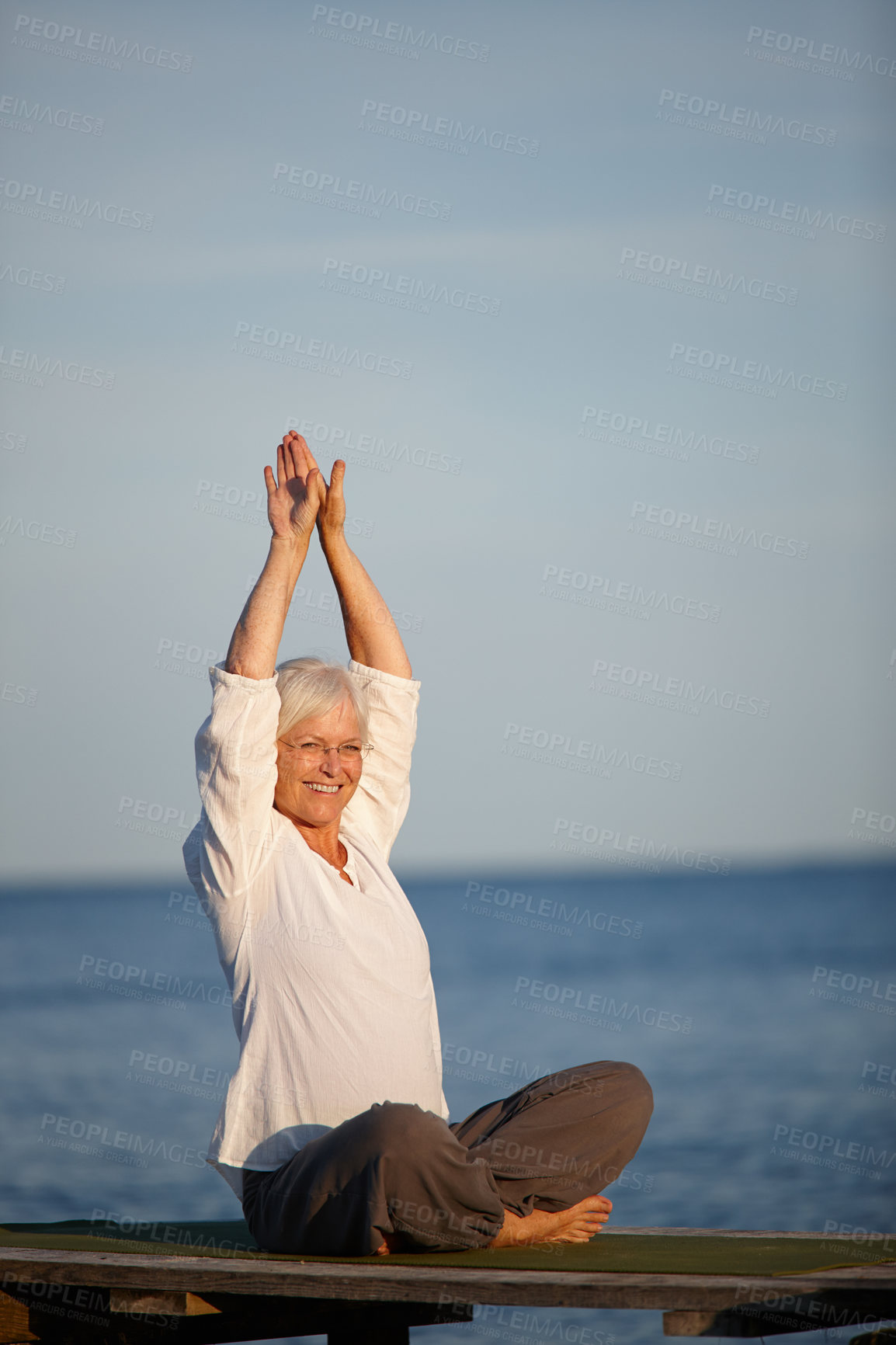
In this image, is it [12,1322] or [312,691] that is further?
[312,691]

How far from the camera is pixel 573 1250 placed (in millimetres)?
4098

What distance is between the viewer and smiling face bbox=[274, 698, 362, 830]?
4.40m

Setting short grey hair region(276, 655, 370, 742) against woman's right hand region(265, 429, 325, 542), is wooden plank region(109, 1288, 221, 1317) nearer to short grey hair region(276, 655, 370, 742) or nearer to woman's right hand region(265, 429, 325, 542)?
short grey hair region(276, 655, 370, 742)

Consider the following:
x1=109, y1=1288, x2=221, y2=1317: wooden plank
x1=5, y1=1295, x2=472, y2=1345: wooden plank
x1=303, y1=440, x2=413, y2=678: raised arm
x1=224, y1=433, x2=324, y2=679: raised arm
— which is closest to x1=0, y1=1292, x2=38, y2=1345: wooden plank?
x1=5, y1=1295, x2=472, y2=1345: wooden plank

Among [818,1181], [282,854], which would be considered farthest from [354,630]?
[818,1181]

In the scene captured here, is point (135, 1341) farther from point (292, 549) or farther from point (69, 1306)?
point (292, 549)

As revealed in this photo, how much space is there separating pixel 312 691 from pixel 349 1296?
1.96m

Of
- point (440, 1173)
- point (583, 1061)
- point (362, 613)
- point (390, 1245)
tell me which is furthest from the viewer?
point (583, 1061)

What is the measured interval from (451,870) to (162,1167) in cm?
15470

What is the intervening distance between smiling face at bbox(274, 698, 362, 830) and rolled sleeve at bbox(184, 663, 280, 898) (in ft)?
0.81

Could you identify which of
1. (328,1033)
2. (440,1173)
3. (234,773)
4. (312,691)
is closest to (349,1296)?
(440,1173)

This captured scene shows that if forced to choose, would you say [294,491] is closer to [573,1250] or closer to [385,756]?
[385,756]

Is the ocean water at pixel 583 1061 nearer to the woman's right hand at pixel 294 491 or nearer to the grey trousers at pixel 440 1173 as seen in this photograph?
the grey trousers at pixel 440 1173

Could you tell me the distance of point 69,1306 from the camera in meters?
4.13
